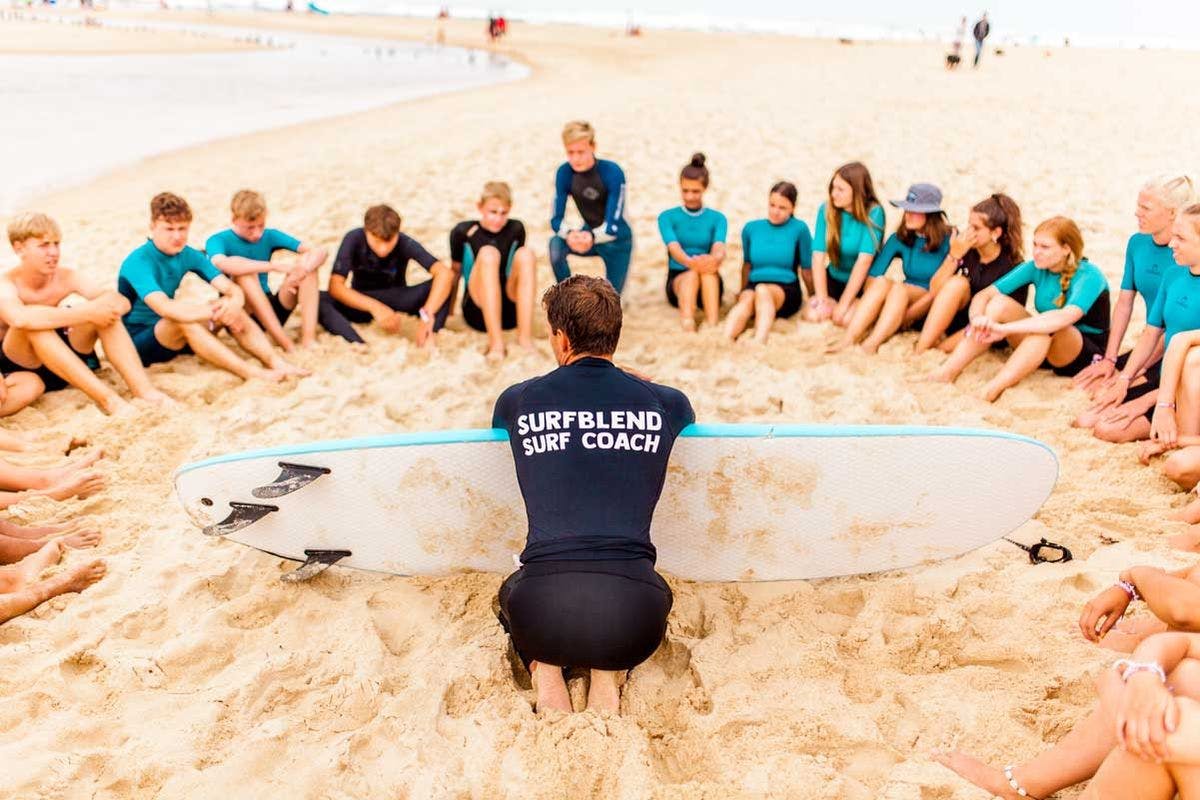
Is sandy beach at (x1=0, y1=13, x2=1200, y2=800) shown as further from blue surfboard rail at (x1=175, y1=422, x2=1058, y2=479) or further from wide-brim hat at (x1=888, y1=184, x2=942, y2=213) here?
wide-brim hat at (x1=888, y1=184, x2=942, y2=213)

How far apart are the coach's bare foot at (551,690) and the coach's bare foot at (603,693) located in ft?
0.22

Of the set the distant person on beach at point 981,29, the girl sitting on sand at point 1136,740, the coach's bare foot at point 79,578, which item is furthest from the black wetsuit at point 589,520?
the distant person on beach at point 981,29

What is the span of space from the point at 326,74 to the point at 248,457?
23.1 meters

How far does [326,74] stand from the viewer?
2270 cm

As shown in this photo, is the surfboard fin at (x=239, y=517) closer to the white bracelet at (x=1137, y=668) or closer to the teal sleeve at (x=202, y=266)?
the teal sleeve at (x=202, y=266)

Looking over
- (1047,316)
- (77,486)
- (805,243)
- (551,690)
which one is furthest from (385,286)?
(1047,316)

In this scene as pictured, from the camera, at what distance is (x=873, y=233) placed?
452cm

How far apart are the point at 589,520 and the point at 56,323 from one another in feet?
9.41

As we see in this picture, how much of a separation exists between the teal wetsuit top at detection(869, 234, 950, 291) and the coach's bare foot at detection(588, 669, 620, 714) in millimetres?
3131

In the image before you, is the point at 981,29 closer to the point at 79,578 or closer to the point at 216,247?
the point at 216,247

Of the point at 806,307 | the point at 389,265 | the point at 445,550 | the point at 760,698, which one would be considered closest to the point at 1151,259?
the point at 806,307

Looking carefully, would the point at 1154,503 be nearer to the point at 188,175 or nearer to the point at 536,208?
the point at 536,208

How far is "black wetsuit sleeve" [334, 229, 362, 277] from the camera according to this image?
450cm

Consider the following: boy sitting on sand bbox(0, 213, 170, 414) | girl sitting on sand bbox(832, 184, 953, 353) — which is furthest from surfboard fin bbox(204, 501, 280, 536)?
girl sitting on sand bbox(832, 184, 953, 353)
